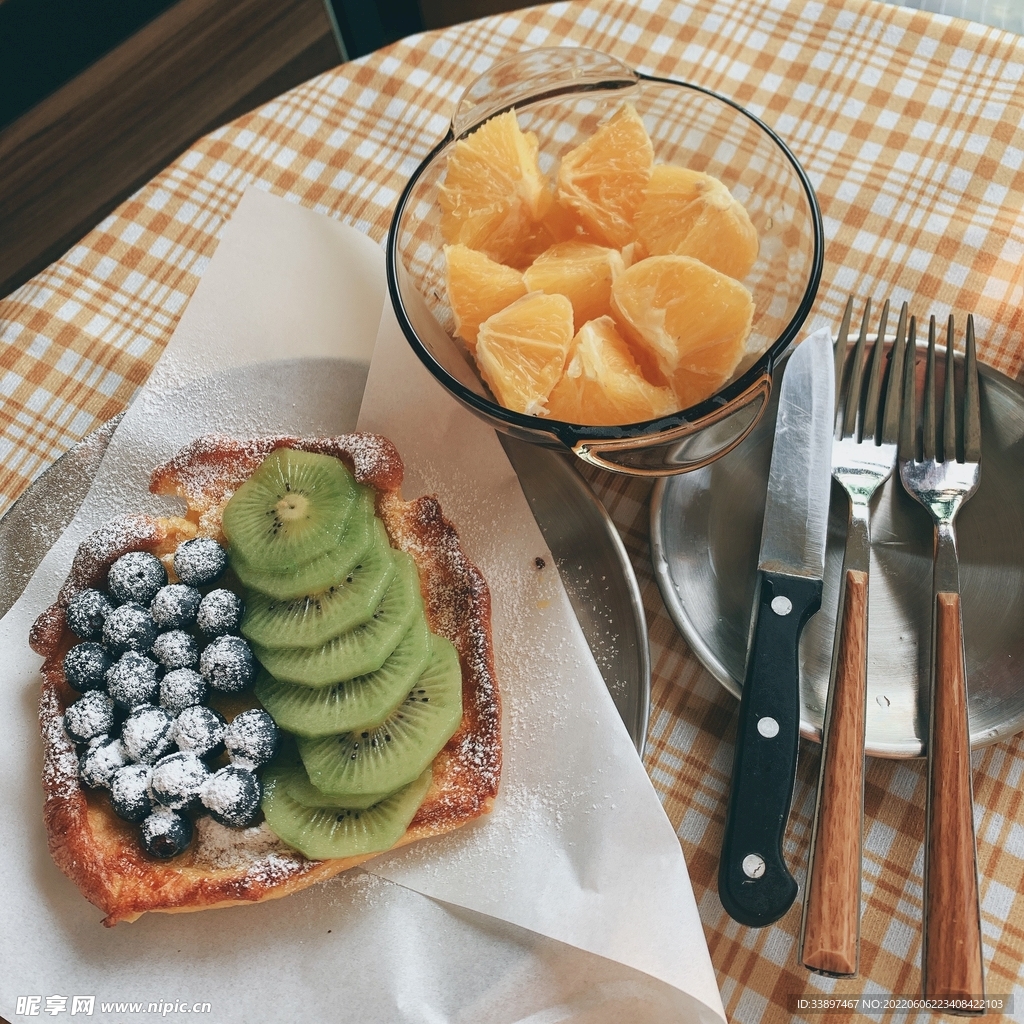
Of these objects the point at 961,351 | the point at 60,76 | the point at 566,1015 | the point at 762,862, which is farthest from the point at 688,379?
the point at 60,76

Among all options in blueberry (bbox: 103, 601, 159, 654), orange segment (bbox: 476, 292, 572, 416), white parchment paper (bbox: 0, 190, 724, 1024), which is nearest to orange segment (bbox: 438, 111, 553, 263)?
orange segment (bbox: 476, 292, 572, 416)

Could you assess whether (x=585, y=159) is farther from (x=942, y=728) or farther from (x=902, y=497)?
(x=942, y=728)

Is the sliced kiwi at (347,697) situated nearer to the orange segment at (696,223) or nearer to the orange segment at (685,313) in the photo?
the orange segment at (685,313)

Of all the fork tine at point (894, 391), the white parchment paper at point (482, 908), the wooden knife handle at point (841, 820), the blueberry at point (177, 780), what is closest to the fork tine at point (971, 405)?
the fork tine at point (894, 391)

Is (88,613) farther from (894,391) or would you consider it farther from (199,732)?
(894,391)

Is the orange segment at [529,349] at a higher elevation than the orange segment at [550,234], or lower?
lower

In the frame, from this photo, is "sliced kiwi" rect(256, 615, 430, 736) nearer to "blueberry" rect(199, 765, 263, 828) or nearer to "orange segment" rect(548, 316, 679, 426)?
"blueberry" rect(199, 765, 263, 828)

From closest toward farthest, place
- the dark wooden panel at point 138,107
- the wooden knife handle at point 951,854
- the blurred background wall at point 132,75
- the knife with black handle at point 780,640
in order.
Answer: the wooden knife handle at point 951,854
the knife with black handle at point 780,640
the blurred background wall at point 132,75
the dark wooden panel at point 138,107
